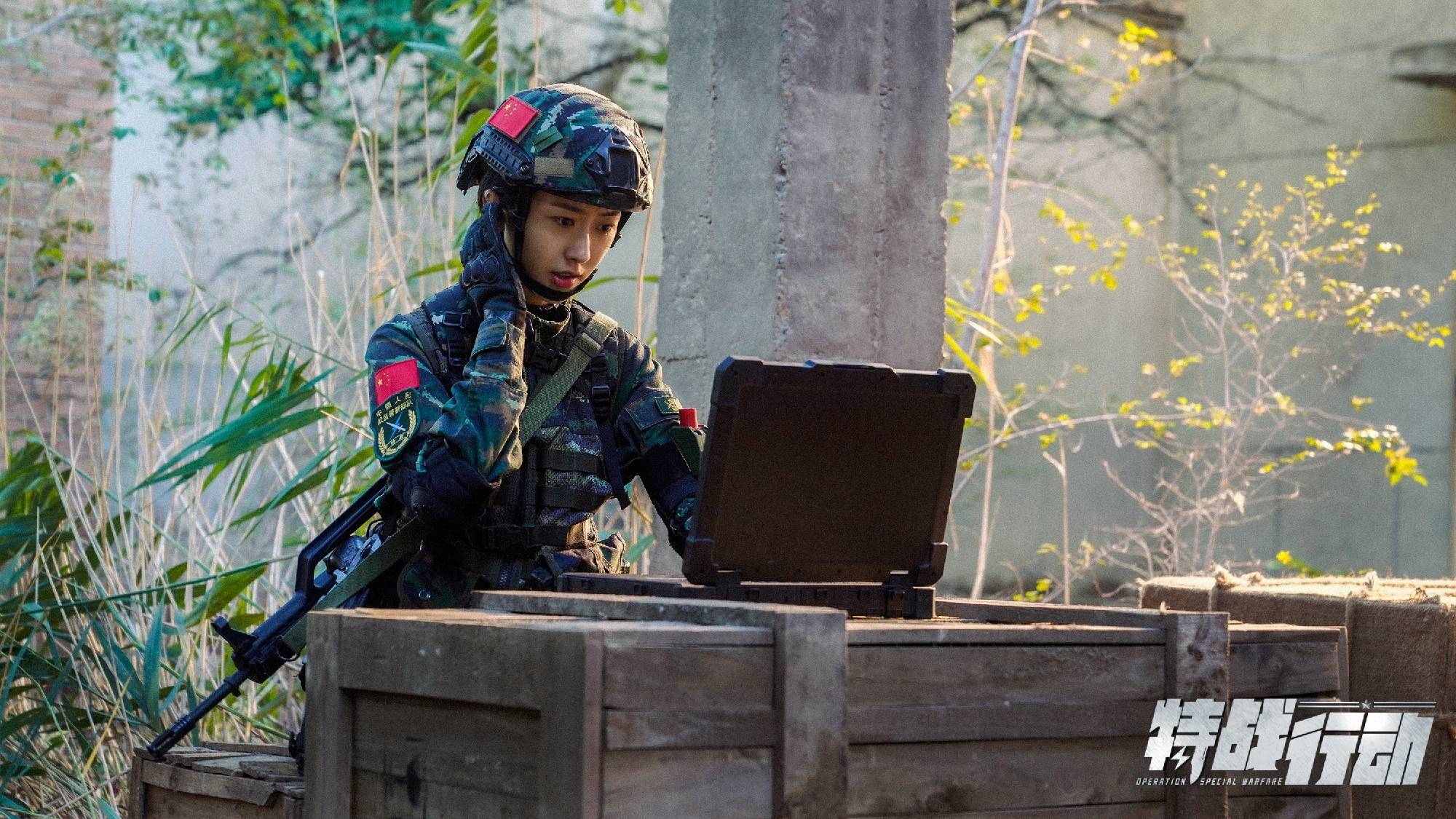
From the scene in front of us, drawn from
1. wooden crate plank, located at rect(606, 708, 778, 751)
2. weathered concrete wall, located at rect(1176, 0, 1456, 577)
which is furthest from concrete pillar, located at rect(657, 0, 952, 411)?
weathered concrete wall, located at rect(1176, 0, 1456, 577)

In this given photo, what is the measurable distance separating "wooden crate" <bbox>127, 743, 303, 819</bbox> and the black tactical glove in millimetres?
696

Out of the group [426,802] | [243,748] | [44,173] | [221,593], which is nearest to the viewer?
[426,802]

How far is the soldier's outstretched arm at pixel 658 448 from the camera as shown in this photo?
236 cm

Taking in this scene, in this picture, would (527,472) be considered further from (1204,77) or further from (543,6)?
(1204,77)

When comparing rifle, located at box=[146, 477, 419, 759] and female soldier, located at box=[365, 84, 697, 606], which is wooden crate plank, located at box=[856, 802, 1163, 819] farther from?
rifle, located at box=[146, 477, 419, 759]

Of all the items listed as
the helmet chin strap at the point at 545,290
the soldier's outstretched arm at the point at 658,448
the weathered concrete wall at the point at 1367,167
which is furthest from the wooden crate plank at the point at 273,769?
the weathered concrete wall at the point at 1367,167

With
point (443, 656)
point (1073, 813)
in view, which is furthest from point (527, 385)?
point (1073, 813)

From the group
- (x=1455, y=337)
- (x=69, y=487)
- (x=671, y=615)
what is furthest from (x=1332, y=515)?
(x=671, y=615)

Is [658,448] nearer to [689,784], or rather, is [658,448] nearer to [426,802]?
[426,802]

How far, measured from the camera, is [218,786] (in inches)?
86.2

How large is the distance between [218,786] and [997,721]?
1.14 m

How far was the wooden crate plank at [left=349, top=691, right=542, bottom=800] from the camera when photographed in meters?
1.52

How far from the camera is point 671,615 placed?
5.36 feet

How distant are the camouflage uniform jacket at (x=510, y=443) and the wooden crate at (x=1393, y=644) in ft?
3.30
